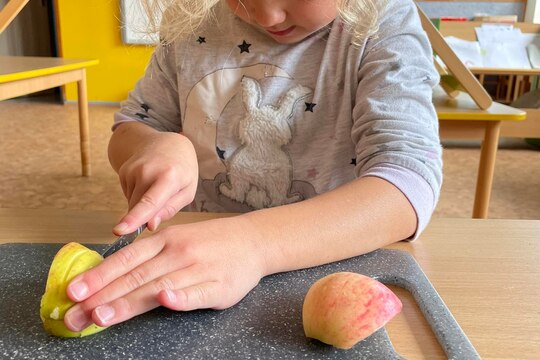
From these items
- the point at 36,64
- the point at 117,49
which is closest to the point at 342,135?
the point at 36,64

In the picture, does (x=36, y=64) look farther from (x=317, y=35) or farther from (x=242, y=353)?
(x=242, y=353)

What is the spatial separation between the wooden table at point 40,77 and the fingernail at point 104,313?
1166 millimetres

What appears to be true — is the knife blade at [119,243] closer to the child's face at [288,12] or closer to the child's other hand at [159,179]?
the child's other hand at [159,179]

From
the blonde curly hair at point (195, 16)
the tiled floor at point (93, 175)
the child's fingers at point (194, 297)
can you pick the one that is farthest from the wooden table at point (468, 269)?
the tiled floor at point (93, 175)

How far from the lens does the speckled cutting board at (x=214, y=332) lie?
0.95ft

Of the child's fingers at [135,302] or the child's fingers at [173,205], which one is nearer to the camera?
the child's fingers at [135,302]

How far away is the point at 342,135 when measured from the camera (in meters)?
0.63

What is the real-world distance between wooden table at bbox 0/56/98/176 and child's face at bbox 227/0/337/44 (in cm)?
99

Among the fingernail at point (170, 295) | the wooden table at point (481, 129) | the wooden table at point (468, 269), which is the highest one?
the fingernail at point (170, 295)

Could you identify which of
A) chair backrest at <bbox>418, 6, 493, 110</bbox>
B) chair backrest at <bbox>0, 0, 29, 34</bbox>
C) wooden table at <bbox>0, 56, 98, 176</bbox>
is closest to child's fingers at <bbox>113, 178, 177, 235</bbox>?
chair backrest at <bbox>418, 6, 493, 110</bbox>

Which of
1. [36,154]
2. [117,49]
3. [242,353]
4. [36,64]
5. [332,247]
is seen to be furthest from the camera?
[117,49]

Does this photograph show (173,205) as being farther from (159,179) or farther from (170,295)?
(170,295)

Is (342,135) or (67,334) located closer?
(67,334)

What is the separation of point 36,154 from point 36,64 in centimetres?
85
